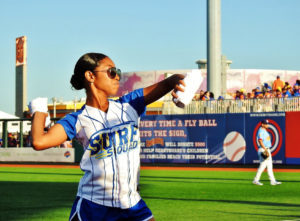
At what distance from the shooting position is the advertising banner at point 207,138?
2731 cm

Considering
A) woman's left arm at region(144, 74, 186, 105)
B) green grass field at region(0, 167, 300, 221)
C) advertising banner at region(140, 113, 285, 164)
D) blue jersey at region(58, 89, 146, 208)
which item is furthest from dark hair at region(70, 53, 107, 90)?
advertising banner at region(140, 113, 285, 164)

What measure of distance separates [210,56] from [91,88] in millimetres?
33569

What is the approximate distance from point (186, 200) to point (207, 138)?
620 inches

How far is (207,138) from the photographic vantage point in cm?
2900

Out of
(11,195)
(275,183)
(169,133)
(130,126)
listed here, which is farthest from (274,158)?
(130,126)

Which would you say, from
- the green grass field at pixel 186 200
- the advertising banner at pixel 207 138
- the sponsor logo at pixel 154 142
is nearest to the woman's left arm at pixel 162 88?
the green grass field at pixel 186 200

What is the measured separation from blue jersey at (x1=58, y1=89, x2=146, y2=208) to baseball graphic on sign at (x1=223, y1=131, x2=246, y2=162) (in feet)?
78.5

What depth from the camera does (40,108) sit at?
4090mm

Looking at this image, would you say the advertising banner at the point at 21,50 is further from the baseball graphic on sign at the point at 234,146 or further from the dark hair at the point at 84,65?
the dark hair at the point at 84,65

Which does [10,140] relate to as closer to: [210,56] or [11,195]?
[210,56]

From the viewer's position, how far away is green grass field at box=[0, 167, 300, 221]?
428 inches

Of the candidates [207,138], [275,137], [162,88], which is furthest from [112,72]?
[207,138]

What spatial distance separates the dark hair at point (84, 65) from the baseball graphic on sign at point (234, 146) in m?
23.9

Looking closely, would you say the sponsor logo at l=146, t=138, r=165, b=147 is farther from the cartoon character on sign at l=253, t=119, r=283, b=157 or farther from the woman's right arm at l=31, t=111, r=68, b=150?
the woman's right arm at l=31, t=111, r=68, b=150
